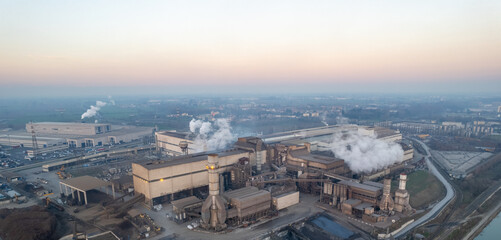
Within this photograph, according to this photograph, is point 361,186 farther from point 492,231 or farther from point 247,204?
point 492,231

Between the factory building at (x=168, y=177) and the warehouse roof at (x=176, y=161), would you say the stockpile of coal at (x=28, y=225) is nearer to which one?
the factory building at (x=168, y=177)

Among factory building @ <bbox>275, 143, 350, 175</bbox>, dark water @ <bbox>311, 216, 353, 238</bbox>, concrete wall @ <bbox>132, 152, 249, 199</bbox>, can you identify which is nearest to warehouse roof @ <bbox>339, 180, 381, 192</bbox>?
factory building @ <bbox>275, 143, 350, 175</bbox>

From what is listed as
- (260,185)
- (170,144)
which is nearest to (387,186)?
(260,185)

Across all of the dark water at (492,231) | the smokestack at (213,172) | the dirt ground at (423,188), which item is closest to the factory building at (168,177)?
the smokestack at (213,172)

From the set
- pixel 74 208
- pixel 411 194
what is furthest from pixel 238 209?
pixel 411 194

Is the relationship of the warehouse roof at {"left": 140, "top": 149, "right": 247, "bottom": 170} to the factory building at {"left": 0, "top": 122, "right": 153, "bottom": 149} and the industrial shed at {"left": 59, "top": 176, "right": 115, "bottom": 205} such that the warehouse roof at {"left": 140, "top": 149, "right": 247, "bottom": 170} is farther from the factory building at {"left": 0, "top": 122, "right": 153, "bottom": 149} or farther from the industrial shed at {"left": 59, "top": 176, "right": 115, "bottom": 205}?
the factory building at {"left": 0, "top": 122, "right": 153, "bottom": 149}
